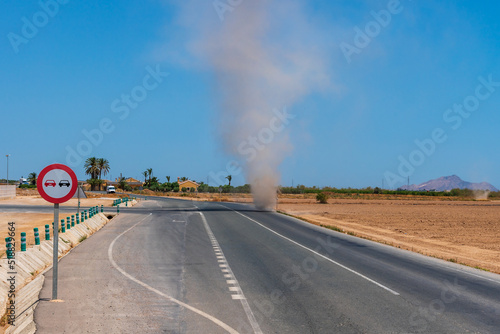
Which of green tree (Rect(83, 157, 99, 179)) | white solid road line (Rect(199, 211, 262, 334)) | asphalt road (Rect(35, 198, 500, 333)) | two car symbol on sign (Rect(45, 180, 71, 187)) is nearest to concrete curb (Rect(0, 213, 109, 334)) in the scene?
asphalt road (Rect(35, 198, 500, 333))

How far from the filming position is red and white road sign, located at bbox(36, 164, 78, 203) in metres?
9.41

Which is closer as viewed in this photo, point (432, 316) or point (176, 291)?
point (432, 316)

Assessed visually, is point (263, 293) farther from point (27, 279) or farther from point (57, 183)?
point (27, 279)

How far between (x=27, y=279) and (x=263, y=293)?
20.3ft

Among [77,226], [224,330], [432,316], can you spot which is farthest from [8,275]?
[77,226]

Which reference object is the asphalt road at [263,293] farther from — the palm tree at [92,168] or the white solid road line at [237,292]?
the palm tree at [92,168]

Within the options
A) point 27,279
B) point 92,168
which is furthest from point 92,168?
point 27,279

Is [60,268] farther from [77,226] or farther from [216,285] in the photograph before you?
[77,226]

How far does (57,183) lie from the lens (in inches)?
374

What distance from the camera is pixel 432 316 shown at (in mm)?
8906

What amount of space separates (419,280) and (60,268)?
10188 mm

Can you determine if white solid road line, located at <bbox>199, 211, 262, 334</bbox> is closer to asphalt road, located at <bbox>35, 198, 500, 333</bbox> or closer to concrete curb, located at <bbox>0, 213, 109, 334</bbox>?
asphalt road, located at <bbox>35, 198, 500, 333</bbox>

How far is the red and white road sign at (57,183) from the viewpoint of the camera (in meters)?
9.41

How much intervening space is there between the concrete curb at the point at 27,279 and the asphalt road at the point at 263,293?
0.25 meters
